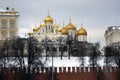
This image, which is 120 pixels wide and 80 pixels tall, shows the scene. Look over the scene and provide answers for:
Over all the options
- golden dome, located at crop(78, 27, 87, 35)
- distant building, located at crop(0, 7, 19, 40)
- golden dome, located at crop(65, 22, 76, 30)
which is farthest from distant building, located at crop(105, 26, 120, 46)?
distant building, located at crop(0, 7, 19, 40)

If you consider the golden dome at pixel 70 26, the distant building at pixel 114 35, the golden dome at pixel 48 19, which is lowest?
the distant building at pixel 114 35

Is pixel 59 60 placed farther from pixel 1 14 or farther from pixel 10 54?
pixel 1 14

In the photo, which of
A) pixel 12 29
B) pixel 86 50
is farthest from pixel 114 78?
pixel 12 29

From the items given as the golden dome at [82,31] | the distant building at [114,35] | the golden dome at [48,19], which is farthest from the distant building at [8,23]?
the distant building at [114,35]

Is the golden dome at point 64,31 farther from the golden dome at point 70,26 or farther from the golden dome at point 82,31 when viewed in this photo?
the golden dome at point 82,31

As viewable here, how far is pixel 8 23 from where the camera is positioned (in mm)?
95812

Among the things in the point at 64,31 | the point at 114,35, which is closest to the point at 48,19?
the point at 64,31

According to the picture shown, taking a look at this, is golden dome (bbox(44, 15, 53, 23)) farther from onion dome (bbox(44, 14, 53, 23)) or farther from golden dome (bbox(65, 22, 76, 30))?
golden dome (bbox(65, 22, 76, 30))

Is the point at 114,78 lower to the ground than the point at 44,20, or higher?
lower

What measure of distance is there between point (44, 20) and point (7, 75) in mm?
50576

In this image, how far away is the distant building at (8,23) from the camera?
95.4 m

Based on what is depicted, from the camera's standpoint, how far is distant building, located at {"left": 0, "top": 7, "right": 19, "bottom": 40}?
95438 millimetres

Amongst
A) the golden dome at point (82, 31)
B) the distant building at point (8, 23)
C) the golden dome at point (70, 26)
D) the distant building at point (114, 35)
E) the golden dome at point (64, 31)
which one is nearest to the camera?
the distant building at point (8, 23)

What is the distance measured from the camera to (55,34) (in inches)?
4008
